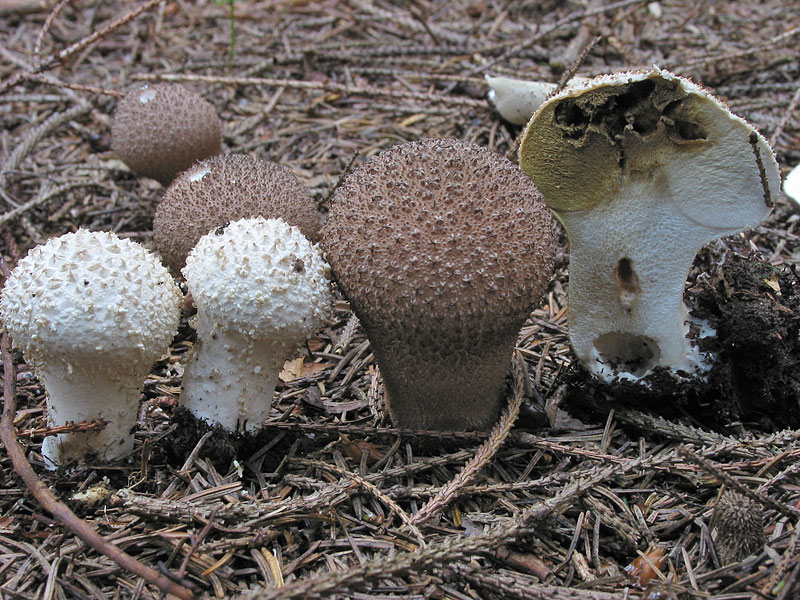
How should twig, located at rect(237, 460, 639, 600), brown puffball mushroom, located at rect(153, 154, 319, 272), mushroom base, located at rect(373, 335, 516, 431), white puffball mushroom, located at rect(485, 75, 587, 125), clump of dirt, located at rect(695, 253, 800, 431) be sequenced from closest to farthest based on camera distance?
twig, located at rect(237, 460, 639, 600) → mushroom base, located at rect(373, 335, 516, 431) → clump of dirt, located at rect(695, 253, 800, 431) → brown puffball mushroom, located at rect(153, 154, 319, 272) → white puffball mushroom, located at rect(485, 75, 587, 125)

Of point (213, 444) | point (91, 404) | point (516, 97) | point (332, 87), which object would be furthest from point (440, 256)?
point (332, 87)

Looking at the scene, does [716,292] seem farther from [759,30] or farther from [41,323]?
[759,30]

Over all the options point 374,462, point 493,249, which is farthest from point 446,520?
point 493,249

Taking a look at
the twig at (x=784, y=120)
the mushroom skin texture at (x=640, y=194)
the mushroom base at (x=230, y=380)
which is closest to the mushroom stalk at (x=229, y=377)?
the mushroom base at (x=230, y=380)

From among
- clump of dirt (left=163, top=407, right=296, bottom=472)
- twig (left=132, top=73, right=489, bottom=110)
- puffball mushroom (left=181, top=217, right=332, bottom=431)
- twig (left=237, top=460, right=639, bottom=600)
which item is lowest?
clump of dirt (left=163, top=407, right=296, bottom=472)

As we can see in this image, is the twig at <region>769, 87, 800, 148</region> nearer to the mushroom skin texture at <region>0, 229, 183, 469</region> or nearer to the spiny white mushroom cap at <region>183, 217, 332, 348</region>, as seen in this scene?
the spiny white mushroom cap at <region>183, 217, 332, 348</region>

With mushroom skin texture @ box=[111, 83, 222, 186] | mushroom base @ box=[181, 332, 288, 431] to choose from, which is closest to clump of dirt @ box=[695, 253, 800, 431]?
mushroom base @ box=[181, 332, 288, 431]

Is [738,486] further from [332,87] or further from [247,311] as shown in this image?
[332,87]
